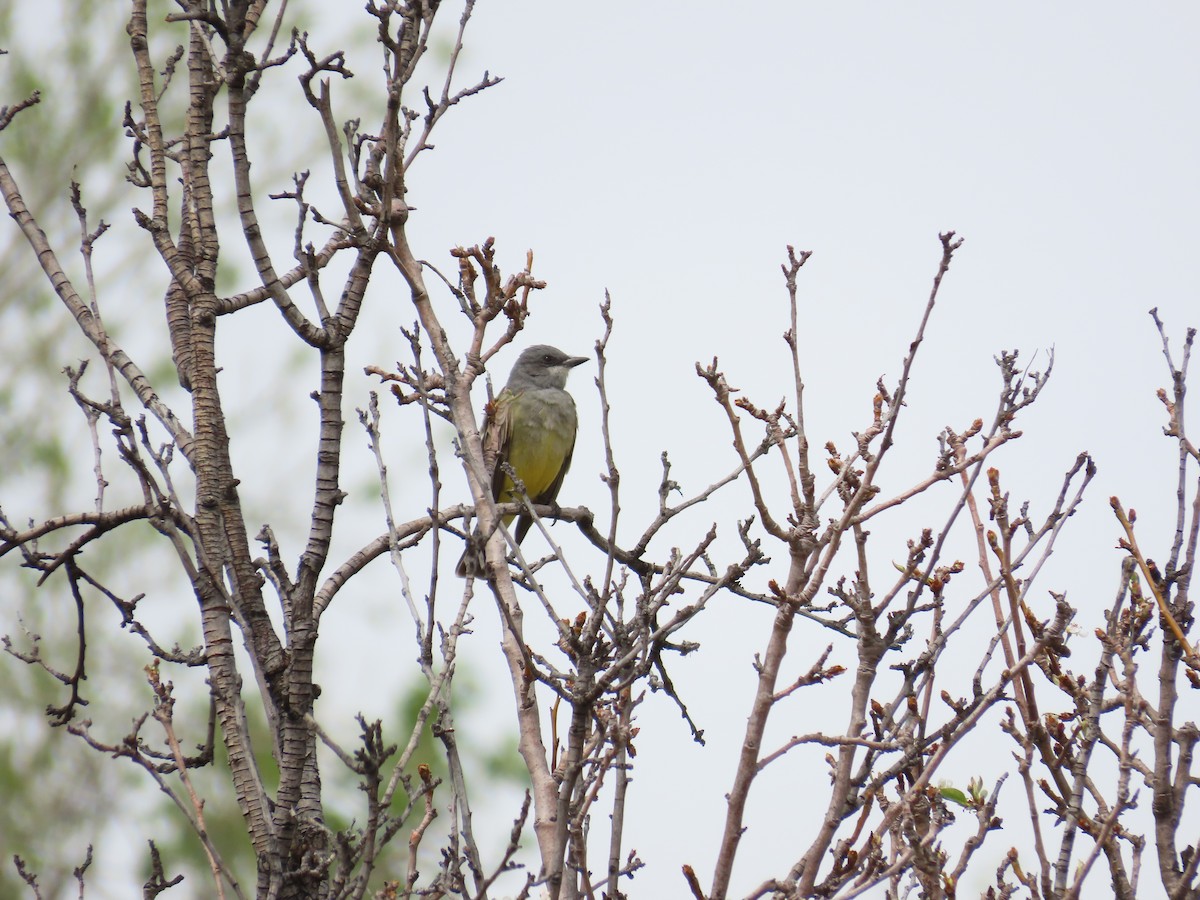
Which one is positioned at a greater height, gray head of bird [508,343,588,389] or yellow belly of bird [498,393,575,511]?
gray head of bird [508,343,588,389]

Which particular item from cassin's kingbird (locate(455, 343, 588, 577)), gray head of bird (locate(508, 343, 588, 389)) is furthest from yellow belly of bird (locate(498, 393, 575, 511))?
gray head of bird (locate(508, 343, 588, 389))

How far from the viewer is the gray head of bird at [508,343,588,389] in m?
8.61

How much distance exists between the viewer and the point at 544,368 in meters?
8.71

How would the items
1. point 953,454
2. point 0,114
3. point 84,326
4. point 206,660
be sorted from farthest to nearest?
point 0,114
point 84,326
point 206,660
point 953,454

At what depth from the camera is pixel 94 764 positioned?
12.8 m

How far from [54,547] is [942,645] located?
1373cm

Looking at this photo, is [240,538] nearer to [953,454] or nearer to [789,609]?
[789,609]

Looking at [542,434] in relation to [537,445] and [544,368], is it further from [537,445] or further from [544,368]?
[544,368]

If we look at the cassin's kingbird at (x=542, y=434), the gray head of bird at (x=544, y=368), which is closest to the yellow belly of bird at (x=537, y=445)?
the cassin's kingbird at (x=542, y=434)

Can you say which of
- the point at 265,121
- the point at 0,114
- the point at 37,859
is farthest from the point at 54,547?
the point at 0,114

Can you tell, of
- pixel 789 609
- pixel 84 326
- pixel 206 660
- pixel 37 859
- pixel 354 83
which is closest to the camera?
pixel 789 609

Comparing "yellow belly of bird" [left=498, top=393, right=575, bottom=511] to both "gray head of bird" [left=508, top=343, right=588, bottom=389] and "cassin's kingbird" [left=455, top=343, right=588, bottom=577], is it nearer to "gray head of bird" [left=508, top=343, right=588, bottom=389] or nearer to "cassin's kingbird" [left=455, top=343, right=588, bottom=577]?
"cassin's kingbird" [left=455, top=343, right=588, bottom=577]

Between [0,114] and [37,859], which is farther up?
[37,859]

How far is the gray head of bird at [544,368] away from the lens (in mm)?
8609
